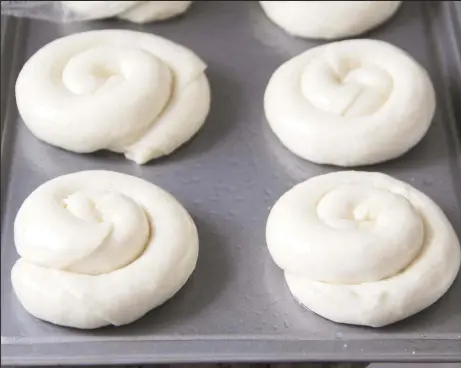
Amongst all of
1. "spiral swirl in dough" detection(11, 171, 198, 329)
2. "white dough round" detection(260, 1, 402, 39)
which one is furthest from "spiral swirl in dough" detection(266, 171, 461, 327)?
"white dough round" detection(260, 1, 402, 39)

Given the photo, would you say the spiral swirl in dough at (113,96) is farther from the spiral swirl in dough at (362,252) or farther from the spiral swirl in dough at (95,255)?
the spiral swirl in dough at (362,252)

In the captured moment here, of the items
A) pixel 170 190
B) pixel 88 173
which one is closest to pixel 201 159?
→ pixel 170 190

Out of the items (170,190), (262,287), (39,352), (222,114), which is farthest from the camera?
(222,114)

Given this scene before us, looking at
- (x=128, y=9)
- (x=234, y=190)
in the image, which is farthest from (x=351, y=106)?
(x=128, y=9)

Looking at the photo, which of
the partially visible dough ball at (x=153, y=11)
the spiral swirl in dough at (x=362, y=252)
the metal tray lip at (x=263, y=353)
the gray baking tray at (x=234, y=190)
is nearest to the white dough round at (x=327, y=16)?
the gray baking tray at (x=234, y=190)

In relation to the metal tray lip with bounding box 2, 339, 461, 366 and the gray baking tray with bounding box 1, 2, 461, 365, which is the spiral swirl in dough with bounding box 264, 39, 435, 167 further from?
the metal tray lip with bounding box 2, 339, 461, 366

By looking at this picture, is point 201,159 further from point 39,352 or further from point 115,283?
point 39,352

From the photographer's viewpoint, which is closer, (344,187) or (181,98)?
(344,187)
